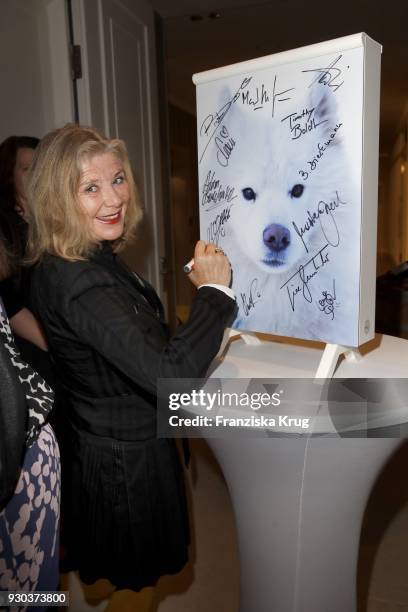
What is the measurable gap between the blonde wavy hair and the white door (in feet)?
3.22

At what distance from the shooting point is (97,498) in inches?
43.4

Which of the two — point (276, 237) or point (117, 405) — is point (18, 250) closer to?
point (117, 405)

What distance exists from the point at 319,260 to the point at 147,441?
531mm

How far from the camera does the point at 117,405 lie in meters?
1.06

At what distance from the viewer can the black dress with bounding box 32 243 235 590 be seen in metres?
0.90

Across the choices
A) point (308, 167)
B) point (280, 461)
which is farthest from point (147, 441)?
point (308, 167)
